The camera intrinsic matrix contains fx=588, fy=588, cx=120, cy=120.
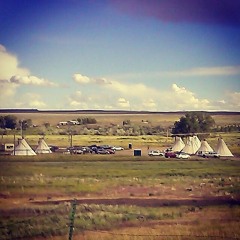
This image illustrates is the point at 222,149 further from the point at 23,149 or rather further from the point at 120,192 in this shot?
the point at 23,149

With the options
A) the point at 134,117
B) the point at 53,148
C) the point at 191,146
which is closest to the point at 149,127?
the point at 134,117

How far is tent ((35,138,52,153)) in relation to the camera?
6297mm

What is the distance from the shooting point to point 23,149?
6246mm

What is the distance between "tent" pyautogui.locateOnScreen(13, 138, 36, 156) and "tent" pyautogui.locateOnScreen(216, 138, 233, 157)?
2.00m

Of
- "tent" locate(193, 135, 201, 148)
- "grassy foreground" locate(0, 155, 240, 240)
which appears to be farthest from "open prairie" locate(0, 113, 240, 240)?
"tent" locate(193, 135, 201, 148)

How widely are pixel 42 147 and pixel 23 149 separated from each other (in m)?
0.21

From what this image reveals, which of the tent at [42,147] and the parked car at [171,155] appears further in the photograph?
the parked car at [171,155]

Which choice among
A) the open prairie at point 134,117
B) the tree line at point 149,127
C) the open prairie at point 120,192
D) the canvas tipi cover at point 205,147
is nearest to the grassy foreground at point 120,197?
the open prairie at point 120,192

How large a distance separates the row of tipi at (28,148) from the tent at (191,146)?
147cm

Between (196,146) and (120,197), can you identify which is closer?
(120,197)

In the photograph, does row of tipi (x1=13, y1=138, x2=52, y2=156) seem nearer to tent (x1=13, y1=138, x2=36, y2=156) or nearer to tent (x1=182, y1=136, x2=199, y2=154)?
tent (x1=13, y1=138, x2=36, y2=156)

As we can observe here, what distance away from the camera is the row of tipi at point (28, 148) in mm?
6219

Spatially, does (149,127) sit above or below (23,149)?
above

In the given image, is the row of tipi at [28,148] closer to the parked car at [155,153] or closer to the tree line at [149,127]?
the tree line at [149,127]
